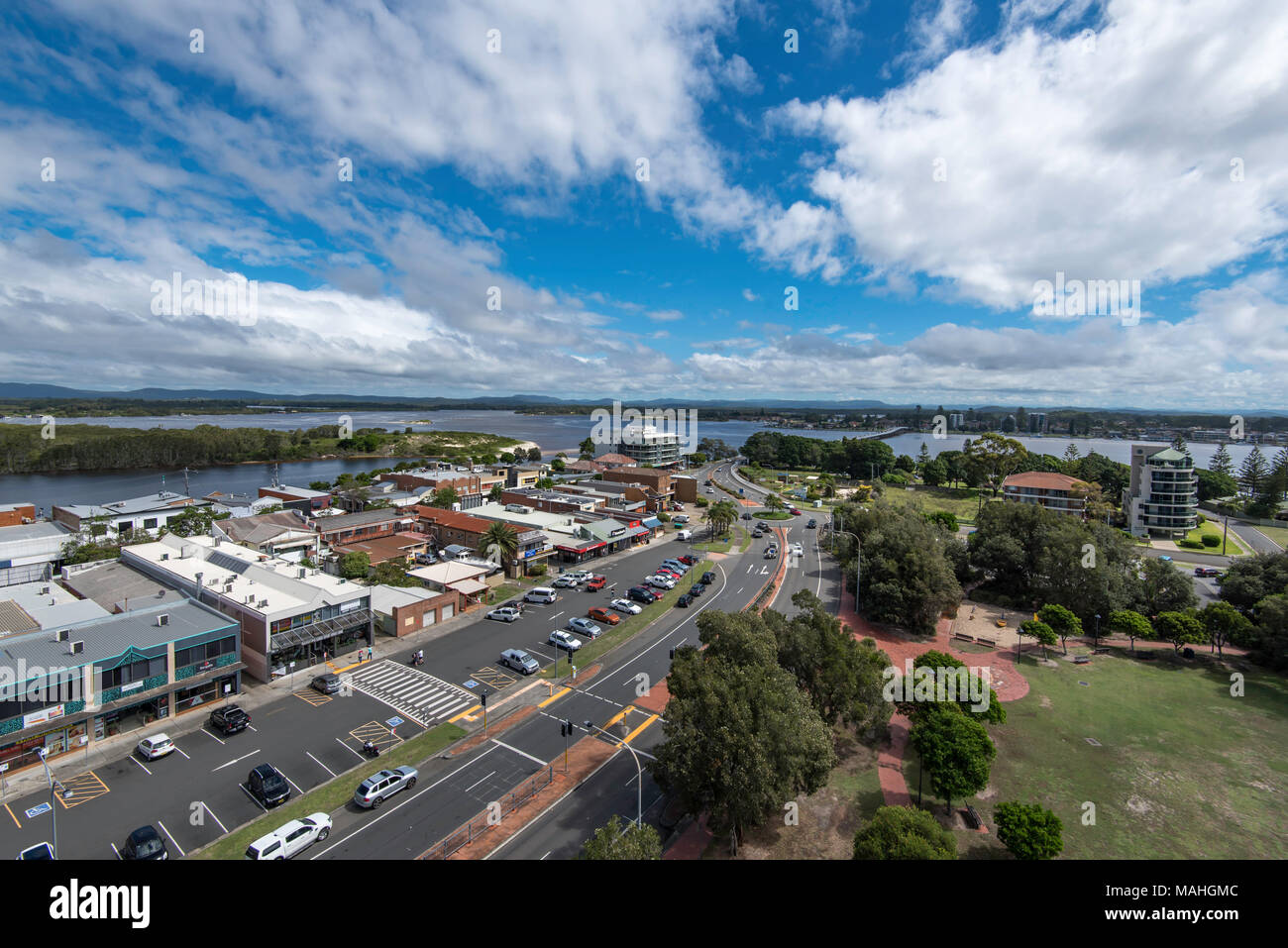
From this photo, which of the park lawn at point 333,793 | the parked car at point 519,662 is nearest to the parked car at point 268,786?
the park lawn at point 333,793

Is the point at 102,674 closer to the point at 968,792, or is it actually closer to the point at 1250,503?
the point at 968,792

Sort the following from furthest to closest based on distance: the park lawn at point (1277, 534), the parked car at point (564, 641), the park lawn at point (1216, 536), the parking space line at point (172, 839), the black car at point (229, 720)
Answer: the park lawn at point (1277, 534) < the park lawn at point (1216, 536) < the parked car at point (564, 641) < the black car at point (229, 720) < the parking space line at point (172, 839)

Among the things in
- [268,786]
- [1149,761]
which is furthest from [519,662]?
[1149,761]

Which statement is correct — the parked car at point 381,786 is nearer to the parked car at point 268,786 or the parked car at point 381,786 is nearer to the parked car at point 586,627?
the parked car at point 268,786

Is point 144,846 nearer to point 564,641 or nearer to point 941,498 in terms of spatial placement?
point 564,641

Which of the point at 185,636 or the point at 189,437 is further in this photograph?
the point at 189,437
